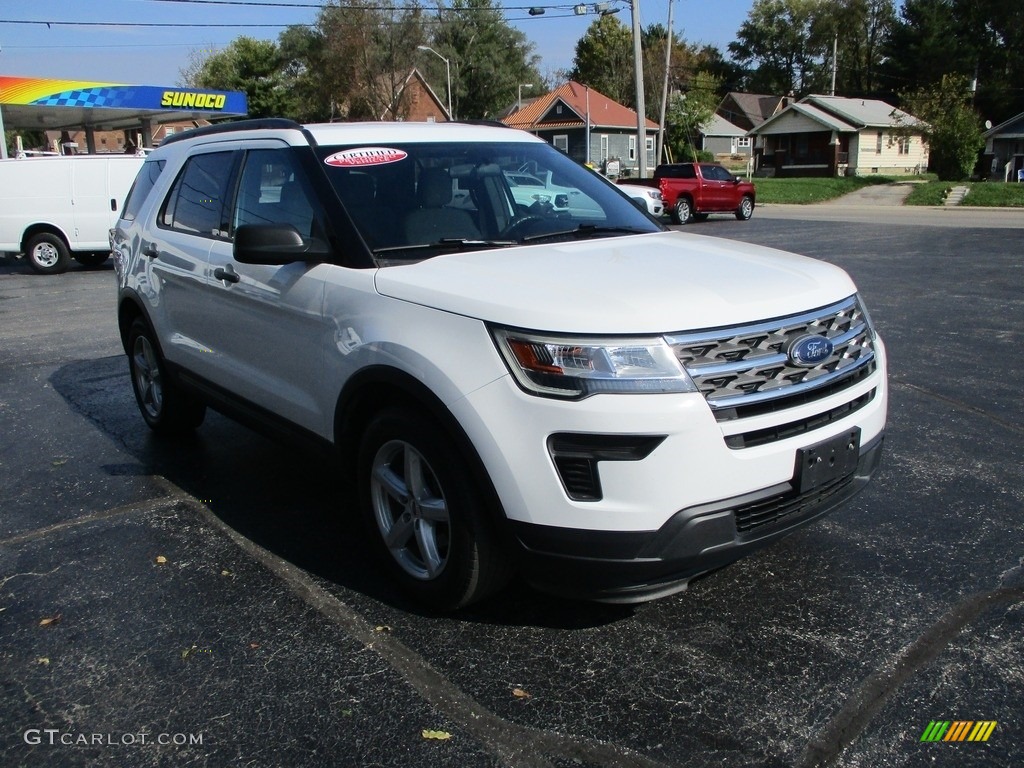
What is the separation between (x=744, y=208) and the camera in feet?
92.8

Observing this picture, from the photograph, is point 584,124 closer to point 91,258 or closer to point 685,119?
point 685,119

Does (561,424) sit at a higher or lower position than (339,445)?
higher

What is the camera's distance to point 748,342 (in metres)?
2.90

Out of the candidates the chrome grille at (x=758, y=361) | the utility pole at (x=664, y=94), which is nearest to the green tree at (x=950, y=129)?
the utility pole at (x=664, y=94)

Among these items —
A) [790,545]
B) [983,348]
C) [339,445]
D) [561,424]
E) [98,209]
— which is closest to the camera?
[561,424]

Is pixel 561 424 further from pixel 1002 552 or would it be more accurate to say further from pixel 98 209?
pixel 98 209

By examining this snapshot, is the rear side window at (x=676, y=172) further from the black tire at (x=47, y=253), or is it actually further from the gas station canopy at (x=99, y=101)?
the black tire at (x=47, y=253)

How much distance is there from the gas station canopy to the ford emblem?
1067 inches

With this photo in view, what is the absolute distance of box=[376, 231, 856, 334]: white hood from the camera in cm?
282

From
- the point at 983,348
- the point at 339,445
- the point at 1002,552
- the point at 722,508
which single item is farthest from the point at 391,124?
the point at 983,348

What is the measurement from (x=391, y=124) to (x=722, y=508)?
258 centimetres

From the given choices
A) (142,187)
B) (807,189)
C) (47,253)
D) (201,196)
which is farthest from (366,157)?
(807,189)

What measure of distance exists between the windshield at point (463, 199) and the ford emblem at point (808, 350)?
1.27 meters

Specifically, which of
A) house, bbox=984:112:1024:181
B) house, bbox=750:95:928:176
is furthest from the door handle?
house, bbox=750:95:928:176
